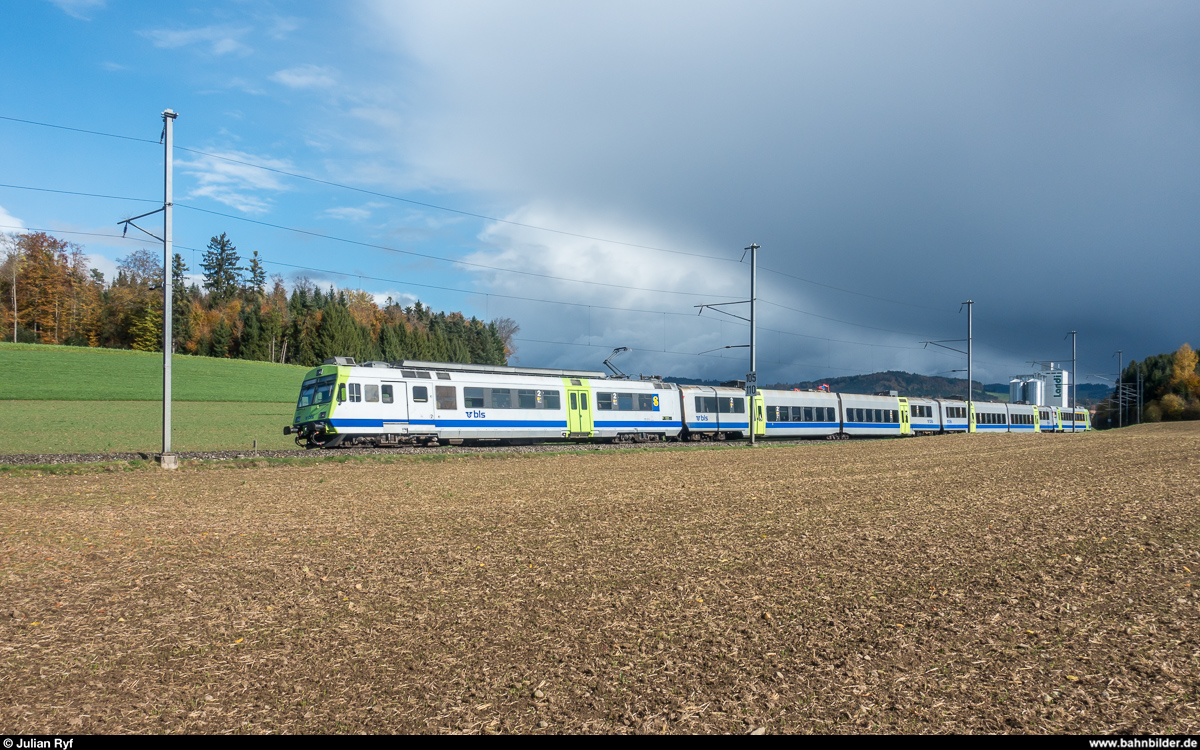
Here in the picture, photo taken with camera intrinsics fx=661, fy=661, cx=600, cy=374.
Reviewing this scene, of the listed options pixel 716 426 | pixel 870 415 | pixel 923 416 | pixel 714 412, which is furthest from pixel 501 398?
pixel 923 416

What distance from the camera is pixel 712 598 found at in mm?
7039

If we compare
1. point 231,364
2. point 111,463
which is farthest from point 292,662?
point 231,364

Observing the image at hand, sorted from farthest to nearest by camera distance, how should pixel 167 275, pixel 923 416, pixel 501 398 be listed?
pixel 923 416, pixel 501 398, pixel 167 275

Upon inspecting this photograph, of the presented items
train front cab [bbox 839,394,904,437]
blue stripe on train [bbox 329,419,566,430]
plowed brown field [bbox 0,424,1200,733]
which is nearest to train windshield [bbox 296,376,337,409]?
blue stripe on train [bbox 329,419,566,430]

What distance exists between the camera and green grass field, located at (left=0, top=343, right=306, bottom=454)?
113 feet

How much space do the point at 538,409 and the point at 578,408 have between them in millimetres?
2600

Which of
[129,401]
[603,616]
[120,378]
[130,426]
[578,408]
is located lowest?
[130,426]

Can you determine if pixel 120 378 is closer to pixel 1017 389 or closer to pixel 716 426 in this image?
pixel 716 426

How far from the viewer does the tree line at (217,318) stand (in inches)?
3462

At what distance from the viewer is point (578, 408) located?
116ft

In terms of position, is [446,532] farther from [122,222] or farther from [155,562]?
[122,222]

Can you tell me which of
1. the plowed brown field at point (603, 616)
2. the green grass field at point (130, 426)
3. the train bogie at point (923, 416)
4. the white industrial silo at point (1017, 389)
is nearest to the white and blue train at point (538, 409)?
the train bogie at point (923, 416)

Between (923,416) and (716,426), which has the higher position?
(716,426)

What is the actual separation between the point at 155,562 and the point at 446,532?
394 cm
